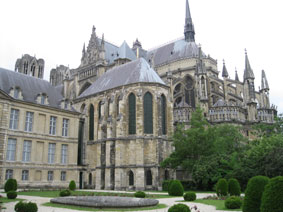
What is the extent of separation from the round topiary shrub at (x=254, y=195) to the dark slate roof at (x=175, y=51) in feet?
146

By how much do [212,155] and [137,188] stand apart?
8.71 m

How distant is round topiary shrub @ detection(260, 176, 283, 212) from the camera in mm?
7855

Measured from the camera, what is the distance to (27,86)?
3369cm

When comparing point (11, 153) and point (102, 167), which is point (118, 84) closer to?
point (102, 167)

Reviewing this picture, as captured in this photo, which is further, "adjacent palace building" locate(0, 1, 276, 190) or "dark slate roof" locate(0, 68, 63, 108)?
"dark slate roof" locate(0, 68, 63, 108)

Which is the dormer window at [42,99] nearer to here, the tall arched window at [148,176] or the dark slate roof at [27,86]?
the dark slate roof at [27,86]

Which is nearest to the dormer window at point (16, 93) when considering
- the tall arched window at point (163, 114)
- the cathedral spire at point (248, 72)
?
the tall arched window at point (163, 114)

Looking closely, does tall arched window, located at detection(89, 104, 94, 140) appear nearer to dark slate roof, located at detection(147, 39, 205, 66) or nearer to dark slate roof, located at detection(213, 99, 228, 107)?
dark slate roof, located at detection(213, 99, 228, 107)

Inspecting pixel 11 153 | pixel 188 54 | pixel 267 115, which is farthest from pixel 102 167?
pixel 188 54

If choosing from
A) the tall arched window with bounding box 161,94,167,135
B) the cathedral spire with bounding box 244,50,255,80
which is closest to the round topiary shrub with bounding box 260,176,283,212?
the tall arched window with bounding box 161,94,167,135

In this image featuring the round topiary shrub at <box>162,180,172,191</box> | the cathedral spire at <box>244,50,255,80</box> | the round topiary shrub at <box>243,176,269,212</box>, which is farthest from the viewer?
the cathedral spire at <box>244,50,255,80</box>

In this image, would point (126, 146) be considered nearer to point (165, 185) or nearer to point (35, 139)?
point (165, 185)

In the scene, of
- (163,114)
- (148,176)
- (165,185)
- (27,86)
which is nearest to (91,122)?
(27,86)

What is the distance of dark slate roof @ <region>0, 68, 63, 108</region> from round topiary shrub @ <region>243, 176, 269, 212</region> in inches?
1087
